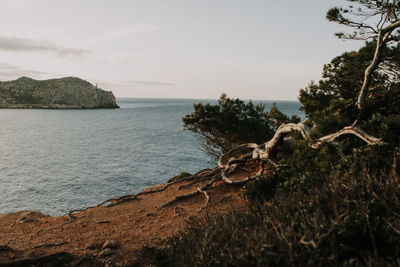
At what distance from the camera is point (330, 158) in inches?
330

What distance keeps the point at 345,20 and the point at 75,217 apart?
18516mm

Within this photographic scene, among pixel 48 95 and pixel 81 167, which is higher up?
pixel 48 95

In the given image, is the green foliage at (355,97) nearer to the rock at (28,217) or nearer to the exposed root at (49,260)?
the exposed root at (49,260)

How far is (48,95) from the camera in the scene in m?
164

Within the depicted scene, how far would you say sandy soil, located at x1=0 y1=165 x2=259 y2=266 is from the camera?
9352 millimetres

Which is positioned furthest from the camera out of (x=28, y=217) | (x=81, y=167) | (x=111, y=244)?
(x=81, y=167)

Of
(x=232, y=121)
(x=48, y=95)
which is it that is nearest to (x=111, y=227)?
(x=232, y=121)

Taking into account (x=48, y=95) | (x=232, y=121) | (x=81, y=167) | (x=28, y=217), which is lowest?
(x=81, y=167)

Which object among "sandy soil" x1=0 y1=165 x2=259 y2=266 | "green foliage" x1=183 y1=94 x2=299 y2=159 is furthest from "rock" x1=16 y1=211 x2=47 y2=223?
"green foliage" x1=183 y1=94 x2=299 y2=159

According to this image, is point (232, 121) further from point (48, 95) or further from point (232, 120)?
point (48, 95)

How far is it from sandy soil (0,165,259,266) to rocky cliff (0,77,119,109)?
567ft

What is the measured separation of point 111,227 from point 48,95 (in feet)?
601

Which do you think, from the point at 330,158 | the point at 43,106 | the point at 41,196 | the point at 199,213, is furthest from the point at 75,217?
the point at 43,106

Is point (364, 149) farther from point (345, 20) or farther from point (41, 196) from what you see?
point (41, 196)
